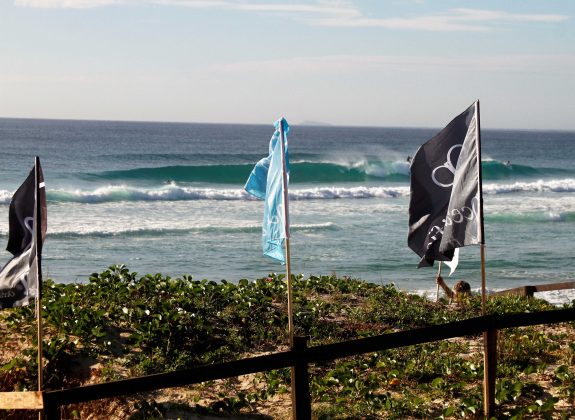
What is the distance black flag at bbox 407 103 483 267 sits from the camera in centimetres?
789

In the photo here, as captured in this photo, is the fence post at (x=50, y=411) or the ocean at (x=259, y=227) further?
the ocean at (x=259, y=227)

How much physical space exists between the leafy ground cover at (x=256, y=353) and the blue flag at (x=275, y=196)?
5.59 ft

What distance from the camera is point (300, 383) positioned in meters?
7.10

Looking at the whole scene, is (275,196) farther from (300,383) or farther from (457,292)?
(457,292)

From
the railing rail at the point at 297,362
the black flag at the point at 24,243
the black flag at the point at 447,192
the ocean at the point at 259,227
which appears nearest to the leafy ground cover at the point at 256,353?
the railing rail at the point at 297,362

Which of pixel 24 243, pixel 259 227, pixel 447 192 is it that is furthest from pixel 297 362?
pixel 259 227

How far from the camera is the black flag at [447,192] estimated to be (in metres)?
7.89

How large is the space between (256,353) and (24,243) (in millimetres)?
3573

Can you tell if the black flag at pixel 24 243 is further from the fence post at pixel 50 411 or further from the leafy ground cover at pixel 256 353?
the leafy ground cover at pixel 256 353

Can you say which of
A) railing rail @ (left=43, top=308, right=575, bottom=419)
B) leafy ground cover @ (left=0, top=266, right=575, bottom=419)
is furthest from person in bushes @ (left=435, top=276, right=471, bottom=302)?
railing rail @ (left=43, top=308, right=575, bottom=419)

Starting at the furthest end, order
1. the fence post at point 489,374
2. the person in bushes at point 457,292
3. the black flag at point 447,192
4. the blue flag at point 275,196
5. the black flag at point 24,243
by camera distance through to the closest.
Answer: the person in bushes at point 457,292, the fence post at point 489,374, the black flag at point 447,192, the blue flag at point 275,196, the black flag at point 24,243

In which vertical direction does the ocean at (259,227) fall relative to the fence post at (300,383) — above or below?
below

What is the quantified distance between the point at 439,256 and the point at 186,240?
1853 centimetres

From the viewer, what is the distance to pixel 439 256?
8.10 m
